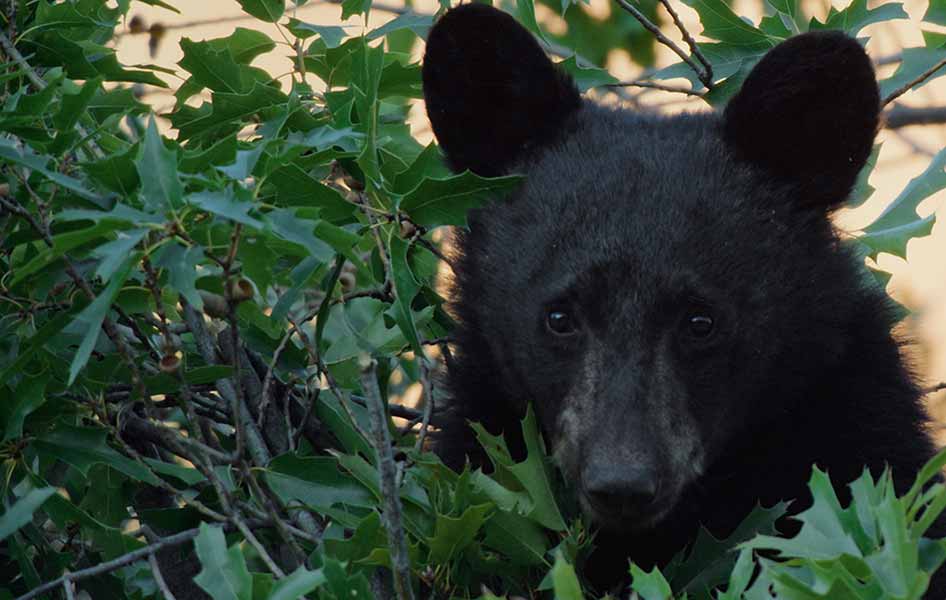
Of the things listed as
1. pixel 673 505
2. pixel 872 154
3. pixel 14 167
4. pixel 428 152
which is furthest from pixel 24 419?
pixel 872 154

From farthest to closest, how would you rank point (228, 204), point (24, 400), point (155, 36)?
point (155, 36) → point (24, 400) → point (228, 204)

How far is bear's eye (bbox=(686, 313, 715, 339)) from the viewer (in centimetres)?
403

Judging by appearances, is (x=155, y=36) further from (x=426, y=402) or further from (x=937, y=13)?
(x=937, y=13)

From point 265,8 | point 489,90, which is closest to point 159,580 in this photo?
point 489,90

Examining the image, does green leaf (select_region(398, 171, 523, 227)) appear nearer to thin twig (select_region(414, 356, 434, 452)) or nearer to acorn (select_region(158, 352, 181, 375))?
thin twig (select_region(414, 356, 434, 452))

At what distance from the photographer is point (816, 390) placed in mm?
4348

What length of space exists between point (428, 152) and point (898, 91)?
5.43 ft

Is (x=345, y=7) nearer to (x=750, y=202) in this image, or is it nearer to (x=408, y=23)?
(x=408, y=23)

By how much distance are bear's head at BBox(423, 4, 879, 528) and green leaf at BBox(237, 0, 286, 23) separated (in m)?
0.51

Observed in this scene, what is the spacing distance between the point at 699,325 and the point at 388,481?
4.60 feet

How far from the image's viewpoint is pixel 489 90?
445cm

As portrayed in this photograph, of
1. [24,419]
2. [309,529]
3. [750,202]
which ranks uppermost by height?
[750,202]

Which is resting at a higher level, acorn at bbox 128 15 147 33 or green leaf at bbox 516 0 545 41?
green leaf at bbox 516 0 545 41

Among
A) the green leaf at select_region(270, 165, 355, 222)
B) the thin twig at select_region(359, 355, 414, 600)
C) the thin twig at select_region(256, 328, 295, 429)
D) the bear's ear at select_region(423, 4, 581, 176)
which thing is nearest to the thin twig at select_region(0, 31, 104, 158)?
the green leaf at select_region(270, 165, 355, 222)
